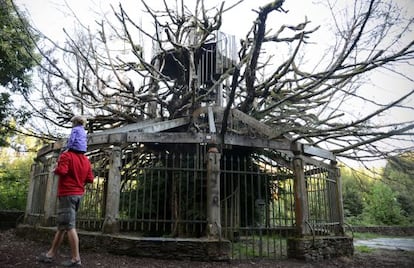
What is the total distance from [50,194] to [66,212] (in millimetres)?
4410

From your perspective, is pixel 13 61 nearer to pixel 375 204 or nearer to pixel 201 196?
pixel 201 196

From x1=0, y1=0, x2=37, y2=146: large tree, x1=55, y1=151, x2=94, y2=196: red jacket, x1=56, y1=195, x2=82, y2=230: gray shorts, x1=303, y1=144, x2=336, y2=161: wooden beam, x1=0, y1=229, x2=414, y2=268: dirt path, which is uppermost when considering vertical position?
x1=0, y1=0, x2=37, y2=146: large tree

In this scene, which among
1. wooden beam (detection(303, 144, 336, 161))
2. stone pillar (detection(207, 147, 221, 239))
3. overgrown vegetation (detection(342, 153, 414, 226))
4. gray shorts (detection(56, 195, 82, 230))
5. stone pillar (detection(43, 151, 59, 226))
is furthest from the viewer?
overgrown vegetation (detection(342, 153, 414, 226))

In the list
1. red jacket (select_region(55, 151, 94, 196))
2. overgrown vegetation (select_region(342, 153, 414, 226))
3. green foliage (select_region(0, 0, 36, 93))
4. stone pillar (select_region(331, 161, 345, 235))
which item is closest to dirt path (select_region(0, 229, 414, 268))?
stone pillar (select_region(331, 161, 345, 235))

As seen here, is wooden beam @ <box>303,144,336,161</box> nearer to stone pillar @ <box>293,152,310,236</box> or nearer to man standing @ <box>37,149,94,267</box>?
stone pillar @ <box>293,152,310,236</box>

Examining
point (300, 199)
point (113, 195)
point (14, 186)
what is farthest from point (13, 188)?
point (300, 199)

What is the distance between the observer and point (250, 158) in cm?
977

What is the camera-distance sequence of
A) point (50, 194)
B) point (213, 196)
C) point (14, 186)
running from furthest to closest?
point (14, 186) → point (50, 194) → point (213, 196)

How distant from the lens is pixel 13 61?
11023mm

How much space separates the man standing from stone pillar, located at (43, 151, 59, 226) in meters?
3.82

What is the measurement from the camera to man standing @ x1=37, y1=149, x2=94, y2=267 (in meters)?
4.23

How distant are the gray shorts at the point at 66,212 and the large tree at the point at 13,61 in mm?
6855

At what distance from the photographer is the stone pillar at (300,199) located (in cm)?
723

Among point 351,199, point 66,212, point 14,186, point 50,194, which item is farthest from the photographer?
point 351,199
